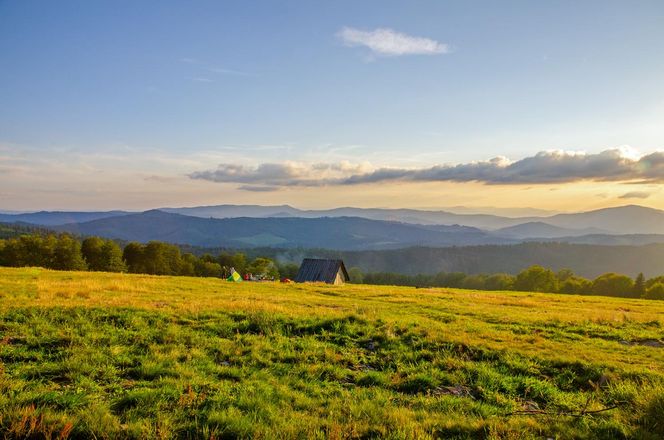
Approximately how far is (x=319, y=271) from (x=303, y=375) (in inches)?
2457

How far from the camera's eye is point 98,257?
92.8m

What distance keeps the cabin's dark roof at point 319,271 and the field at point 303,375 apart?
5357cm

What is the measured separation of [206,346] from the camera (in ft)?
38.5

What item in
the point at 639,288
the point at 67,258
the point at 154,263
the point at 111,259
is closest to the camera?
the point at 67,258

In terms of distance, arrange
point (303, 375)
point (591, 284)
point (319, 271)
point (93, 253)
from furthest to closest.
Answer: point (591, 284) → point (93, 253) → point (319, 271) → point (303, 375)

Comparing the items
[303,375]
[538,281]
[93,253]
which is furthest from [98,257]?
[538,281]

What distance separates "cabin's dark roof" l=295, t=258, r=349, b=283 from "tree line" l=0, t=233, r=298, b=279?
9.53 meters

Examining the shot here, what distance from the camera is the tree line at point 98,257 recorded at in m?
Answer: 85.4

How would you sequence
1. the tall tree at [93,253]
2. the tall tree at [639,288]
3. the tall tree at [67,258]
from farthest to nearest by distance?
1. the tall tree at [639,288]
2. the tall tree at [93,253]
3. the tall tree at [67,258]

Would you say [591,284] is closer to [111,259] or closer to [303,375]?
[303,375]

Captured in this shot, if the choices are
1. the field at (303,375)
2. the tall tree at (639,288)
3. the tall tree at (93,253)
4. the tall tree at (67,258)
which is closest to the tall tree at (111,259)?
the tall tree at (93,253)

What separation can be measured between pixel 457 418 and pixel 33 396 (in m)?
8.14

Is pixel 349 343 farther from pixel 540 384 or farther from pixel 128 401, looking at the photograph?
pixel 128 401

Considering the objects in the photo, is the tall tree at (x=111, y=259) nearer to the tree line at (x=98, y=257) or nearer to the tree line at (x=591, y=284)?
the tree line at (x=98, y=257)
